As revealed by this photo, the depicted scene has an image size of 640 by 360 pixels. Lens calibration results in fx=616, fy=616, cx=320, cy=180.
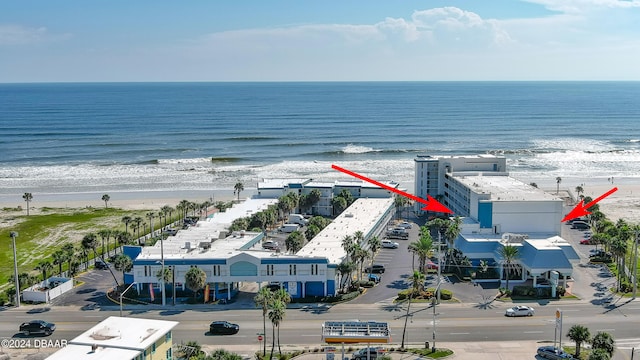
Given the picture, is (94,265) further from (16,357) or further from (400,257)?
(400,257)

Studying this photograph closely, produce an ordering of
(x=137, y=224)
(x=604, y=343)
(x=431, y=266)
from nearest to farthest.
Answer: (x=604, y=343) < (x=431, y=266) < (x=137, y=224)

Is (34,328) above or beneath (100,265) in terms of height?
beneath

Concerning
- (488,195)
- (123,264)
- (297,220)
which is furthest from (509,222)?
(123,264)

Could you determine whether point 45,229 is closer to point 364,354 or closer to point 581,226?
point 364,354

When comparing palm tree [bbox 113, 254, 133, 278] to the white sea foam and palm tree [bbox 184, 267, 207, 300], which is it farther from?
the white sea foam

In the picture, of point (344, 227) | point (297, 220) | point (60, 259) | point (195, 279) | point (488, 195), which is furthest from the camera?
point (297, 220)

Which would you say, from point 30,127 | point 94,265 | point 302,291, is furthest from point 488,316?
point 30,127

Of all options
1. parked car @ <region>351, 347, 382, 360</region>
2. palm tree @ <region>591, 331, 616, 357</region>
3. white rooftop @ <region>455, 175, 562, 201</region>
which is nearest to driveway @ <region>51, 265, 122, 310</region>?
parked car @ <region>351, 347, 382, 360</region>
